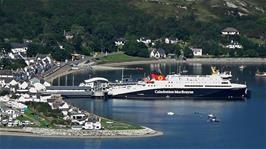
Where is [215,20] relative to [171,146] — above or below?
above

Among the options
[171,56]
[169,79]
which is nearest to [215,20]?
[171,56]

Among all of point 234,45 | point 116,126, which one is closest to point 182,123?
point 116,126

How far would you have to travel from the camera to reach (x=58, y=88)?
4525 cm

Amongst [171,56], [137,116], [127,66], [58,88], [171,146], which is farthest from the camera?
[171,56]

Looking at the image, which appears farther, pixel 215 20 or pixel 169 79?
pixel 215 20

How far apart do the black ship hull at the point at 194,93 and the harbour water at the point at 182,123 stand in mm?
518

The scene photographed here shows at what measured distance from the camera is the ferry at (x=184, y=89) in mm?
45906

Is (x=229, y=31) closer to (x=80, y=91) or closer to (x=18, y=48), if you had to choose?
(x=18, y=48)

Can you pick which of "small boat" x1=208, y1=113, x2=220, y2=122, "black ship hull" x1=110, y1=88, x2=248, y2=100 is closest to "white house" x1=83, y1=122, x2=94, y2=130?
"small boat" x1=208, y1=113, x2=220, y2=122

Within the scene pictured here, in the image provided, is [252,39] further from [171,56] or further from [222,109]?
[222,109]

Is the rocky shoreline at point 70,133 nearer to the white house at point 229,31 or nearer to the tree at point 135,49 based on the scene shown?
the tree at point 135,49

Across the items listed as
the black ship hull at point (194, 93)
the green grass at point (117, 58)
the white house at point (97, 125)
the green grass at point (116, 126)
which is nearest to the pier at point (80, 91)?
the black ship hull at point (194, 93)

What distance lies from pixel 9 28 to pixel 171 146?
31.8 metres

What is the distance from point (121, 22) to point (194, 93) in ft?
76.1
